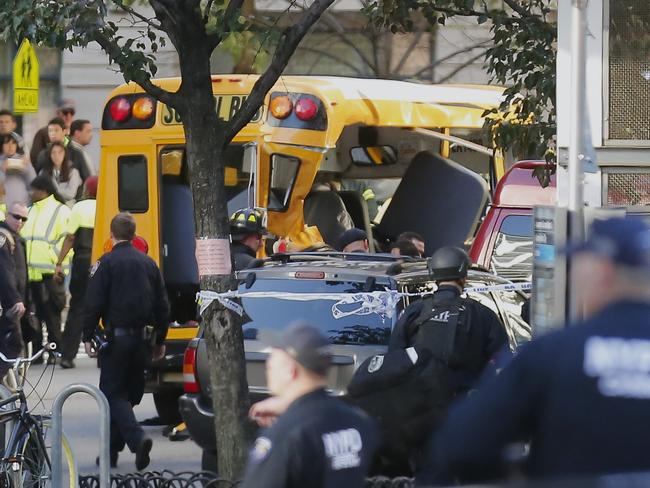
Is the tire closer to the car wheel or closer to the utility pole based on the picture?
the car wheel

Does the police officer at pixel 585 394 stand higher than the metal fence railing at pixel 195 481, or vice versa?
the police officer at pixel 585 394

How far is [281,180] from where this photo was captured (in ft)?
42.1

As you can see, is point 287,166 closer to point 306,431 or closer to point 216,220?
point 216,220

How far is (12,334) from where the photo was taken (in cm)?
1244

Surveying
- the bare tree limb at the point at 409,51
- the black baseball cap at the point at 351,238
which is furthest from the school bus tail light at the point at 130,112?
the bare tree limb at the point at 409,51

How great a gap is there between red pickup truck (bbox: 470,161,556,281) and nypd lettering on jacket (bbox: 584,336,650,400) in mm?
8515

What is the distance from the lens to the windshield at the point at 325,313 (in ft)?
29.5

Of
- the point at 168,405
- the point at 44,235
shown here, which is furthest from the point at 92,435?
the point at 44,235

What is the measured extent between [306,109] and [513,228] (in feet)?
6.57

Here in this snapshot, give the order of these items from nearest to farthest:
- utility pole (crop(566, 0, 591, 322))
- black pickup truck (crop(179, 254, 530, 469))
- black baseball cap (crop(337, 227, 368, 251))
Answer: utility pole (crop(566, 0, 591, 322))
black pickup truck (crop(179, 254, 530, 469))
black baseball cap (crop(337, 227, 368, 251))

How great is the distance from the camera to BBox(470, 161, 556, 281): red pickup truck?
1228 cm

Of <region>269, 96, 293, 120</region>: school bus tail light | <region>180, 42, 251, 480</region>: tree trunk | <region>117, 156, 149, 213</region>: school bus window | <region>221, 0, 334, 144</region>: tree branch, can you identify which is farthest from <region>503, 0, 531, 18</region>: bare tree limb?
<region>117, 156, 149, 213</region>: school bus window

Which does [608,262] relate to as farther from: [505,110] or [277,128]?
[277,128]

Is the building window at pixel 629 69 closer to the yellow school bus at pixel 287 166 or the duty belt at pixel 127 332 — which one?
the yellow school bus at pixel 287 166
